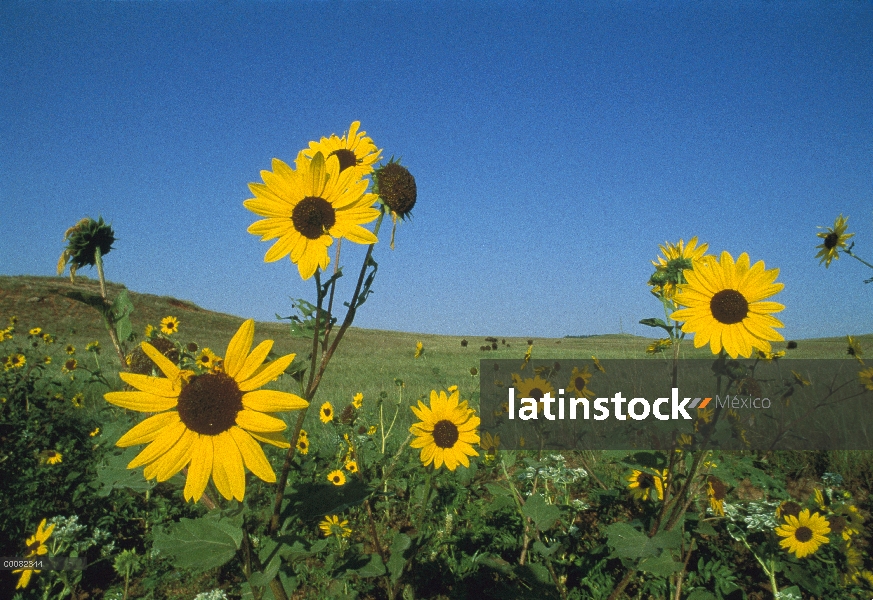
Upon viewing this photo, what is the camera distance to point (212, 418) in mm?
1346

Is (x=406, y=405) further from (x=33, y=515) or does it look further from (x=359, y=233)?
(x=359, y=233)

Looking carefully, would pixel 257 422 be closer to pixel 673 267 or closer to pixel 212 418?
pixel 212 418

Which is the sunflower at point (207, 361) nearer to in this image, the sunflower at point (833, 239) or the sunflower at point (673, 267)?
the sunflower at point (673, 267)

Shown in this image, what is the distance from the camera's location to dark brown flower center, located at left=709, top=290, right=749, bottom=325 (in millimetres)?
2334

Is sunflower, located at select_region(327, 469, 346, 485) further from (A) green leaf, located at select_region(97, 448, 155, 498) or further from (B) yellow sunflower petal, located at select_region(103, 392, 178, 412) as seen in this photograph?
(B) yellow sunflower petal, located at select_region(103, 392, 178, 412)

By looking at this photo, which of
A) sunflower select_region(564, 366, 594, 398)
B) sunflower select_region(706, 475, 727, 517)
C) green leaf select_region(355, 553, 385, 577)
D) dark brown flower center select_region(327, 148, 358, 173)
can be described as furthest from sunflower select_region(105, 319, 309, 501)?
sunflower select_region(564, 366, 594, 398)

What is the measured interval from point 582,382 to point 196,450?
11.1 feet

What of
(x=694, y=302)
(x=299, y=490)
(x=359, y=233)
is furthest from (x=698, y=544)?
(x=359, y=233)

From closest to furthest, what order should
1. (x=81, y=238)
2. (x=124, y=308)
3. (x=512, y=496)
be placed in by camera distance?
(x=124, y=308) < (x=81, y=238) < (x=512, y=496)

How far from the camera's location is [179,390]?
1.38 m

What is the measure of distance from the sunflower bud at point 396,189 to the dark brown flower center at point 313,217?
28 centimetres

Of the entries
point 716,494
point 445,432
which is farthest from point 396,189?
point 716,494

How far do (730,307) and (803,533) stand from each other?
1800 mm

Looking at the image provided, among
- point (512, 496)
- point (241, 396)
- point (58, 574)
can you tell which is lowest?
point (58, 574)
